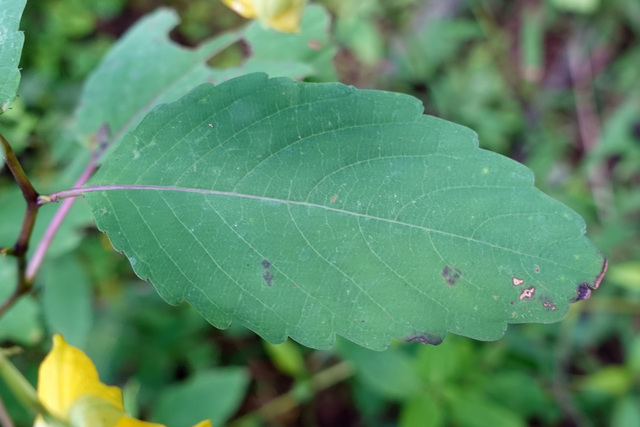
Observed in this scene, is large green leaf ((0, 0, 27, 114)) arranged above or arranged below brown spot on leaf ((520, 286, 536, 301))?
above

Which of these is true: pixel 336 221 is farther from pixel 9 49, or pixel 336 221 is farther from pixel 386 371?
pixel 386 371

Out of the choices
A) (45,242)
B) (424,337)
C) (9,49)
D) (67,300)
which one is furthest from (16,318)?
(424,337)

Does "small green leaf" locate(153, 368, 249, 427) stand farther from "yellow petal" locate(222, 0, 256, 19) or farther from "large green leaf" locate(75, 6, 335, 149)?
"yellow petal" locate(222, 0, 256, 19)

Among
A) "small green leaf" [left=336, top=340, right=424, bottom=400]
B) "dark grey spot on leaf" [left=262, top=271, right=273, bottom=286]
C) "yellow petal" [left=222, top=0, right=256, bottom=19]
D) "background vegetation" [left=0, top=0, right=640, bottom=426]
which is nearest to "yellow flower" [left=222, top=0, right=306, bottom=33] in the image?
"yellow petal" [left=222, top=0, right=256, bottom=19]

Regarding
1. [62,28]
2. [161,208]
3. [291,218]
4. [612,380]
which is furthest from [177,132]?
[62,28]

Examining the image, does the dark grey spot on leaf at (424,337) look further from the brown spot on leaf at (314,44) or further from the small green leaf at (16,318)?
the small green leaf at (16,318)

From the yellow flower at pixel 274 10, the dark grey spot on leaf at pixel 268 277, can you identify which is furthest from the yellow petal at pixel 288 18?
the dark grey spot on leaf at pixel 268 277

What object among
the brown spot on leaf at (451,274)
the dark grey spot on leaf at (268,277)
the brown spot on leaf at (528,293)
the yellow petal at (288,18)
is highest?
the yellow petal at (288,18)
